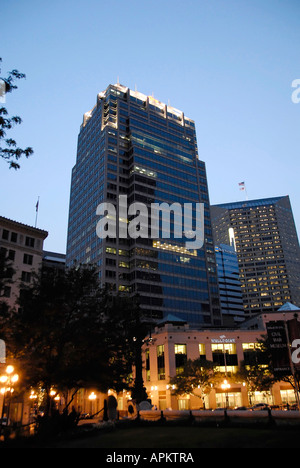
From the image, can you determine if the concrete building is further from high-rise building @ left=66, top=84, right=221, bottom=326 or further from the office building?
high-rise building @ left=66, top=84, right=221, bottom=326

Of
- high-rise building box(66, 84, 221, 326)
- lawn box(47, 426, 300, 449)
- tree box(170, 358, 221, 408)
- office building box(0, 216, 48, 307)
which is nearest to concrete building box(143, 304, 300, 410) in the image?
tree box(170, 358, 221, 408)

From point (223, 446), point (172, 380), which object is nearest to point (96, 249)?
point (172, 380)

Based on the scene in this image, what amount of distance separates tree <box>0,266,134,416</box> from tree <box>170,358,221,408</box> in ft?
87.5

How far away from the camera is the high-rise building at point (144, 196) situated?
4311 inches

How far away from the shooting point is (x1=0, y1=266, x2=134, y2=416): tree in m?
27.4

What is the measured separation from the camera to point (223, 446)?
16.0m

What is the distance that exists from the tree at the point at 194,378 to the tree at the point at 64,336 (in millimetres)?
26672

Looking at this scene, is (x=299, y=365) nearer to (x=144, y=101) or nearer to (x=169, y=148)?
(x=169, y=148)

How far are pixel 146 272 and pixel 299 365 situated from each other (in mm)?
82109

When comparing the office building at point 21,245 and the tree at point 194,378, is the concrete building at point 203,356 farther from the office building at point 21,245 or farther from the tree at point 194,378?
the office building at point 21,245

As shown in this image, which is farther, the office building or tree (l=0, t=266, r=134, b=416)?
the office building

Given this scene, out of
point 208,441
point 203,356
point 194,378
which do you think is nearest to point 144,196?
point 203,356

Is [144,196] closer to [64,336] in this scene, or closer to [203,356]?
[203,356]

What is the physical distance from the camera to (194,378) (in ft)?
185
